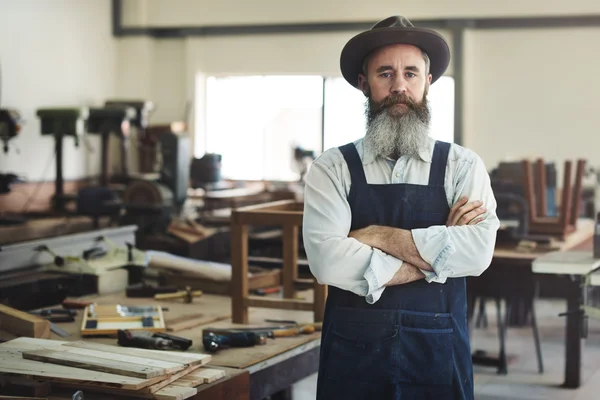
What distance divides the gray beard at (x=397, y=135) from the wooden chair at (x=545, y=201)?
3.43 meters

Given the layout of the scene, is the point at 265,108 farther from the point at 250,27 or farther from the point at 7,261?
the point at 7,261

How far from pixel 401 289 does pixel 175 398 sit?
24.9 inches

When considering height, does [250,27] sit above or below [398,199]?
above

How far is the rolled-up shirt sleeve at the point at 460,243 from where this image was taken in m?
2.19

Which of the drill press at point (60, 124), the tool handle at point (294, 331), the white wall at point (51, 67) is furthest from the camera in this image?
the white wall at point (51, 67)

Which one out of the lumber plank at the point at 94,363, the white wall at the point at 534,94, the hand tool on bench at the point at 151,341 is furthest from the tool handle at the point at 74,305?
the white wall at the point at 534,94

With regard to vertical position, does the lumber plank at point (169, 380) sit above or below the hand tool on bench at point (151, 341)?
above

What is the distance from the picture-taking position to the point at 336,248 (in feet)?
7.27

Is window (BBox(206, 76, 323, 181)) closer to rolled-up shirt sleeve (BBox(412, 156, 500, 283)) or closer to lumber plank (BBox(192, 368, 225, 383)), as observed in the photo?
lumber plank (BBox(192, 368, 225, 383))

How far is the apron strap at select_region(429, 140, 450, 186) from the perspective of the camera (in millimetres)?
2279

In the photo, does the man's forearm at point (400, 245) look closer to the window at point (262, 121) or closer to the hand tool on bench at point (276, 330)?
the hand tool on bench at point (276, 330)

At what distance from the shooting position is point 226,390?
97.0 inches

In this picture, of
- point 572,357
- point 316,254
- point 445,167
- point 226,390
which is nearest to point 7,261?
point 226,390

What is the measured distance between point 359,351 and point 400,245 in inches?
11.3
